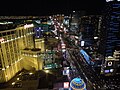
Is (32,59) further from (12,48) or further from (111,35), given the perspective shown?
(111,35)

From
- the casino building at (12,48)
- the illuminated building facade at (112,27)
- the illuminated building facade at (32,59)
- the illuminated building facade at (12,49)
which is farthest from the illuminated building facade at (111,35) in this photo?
the illuminated building facade at (12,49)

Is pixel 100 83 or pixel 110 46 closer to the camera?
pixel 100 83

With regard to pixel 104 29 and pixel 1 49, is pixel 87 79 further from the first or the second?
pixel 1 49

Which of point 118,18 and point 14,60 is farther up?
point 118,18

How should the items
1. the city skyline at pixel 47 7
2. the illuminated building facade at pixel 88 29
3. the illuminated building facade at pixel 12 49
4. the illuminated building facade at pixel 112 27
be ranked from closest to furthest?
1. the city skyline at pixel 47 7
2. the illuminated building facade at pixel 12 49
3. the illuminated building facade at pixel 112 27
4. the illuminated building facade at pixel 88 29

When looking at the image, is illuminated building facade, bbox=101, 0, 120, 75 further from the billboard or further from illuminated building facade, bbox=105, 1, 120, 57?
the billboard

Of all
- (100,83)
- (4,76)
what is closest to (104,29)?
(100,83)

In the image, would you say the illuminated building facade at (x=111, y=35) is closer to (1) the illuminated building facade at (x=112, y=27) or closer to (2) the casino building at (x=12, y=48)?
→ (1) the illuminated building facade at (x=112, y=27)
